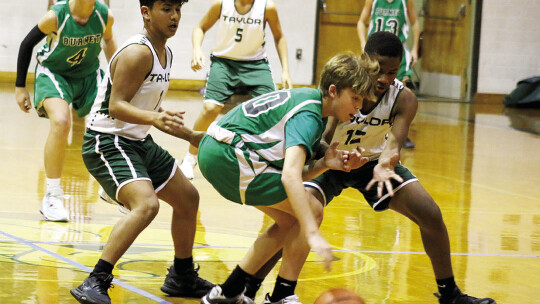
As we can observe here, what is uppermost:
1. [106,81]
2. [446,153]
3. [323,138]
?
[106,81]

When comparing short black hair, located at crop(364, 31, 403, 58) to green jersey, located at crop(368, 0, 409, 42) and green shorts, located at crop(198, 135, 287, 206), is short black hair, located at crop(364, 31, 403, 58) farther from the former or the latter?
green jersey, located at crop(368, 0, 409, 42)

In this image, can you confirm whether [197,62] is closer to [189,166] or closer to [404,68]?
[189,166]

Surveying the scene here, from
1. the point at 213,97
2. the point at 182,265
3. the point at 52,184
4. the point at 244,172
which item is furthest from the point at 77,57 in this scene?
the point at 244,172

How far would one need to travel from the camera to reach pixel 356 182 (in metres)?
4.30

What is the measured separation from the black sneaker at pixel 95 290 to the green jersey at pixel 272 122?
31.3 inches

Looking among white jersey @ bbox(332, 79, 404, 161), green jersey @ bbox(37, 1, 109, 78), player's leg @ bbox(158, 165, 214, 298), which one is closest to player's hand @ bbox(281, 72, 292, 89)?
green jersey @ bbox(37, 1, 109, 78)

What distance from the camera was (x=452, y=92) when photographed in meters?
16.2

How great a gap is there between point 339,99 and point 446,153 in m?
6.24

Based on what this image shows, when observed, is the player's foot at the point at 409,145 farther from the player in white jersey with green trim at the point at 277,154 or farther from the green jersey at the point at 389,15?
the player in white jersey with green trim at the point at 277,154

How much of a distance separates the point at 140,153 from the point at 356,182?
1.08 meters

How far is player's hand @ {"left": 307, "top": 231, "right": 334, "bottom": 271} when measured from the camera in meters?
3.16

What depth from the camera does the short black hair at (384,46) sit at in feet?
13.2

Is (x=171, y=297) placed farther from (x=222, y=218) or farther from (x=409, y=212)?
(x=222, y=218)

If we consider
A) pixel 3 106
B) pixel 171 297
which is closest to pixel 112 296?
pixel 171 297
